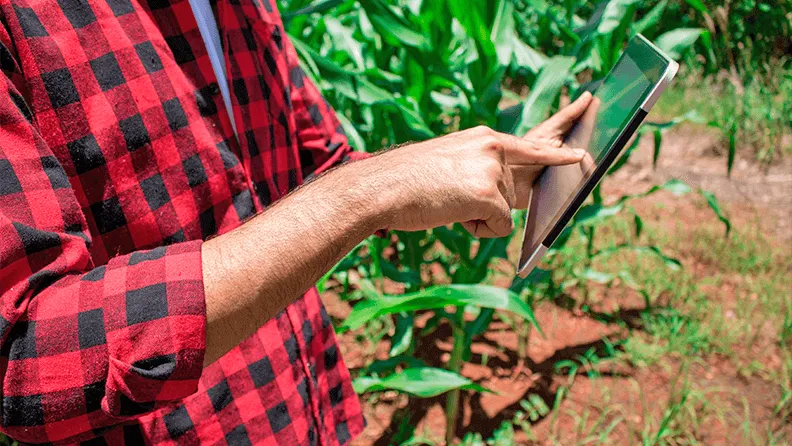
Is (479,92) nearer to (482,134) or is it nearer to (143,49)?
(482,134)

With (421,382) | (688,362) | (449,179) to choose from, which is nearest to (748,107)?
(688,362)

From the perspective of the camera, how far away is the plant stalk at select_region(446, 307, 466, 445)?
1.55 m

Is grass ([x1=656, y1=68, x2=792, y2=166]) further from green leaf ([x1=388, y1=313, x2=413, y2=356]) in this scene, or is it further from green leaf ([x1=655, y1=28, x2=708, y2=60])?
green leaf ([x1=388, y1=313, x2=413, y2=356])

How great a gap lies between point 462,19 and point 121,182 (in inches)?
32.2

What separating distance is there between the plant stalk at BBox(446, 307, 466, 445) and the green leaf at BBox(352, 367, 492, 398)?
258mm

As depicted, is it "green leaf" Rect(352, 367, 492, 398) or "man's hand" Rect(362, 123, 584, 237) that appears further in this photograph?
"green leaf" Rect(352, 367, 492, 398)

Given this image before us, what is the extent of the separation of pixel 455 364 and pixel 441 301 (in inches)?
24.2

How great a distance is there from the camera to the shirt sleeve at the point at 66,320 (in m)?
0.54

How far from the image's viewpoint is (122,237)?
70 cm

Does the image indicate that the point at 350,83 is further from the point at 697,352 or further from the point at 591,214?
the point at 697,352

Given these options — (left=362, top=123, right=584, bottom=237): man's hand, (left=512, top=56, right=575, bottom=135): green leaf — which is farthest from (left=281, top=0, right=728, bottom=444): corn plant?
(left=362, top=123, right=584, bottom=237): man's hand

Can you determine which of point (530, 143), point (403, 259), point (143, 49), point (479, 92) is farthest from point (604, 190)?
point (143, 49)

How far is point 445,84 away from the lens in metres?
1.65

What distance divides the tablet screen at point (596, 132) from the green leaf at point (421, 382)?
20.3 inches
